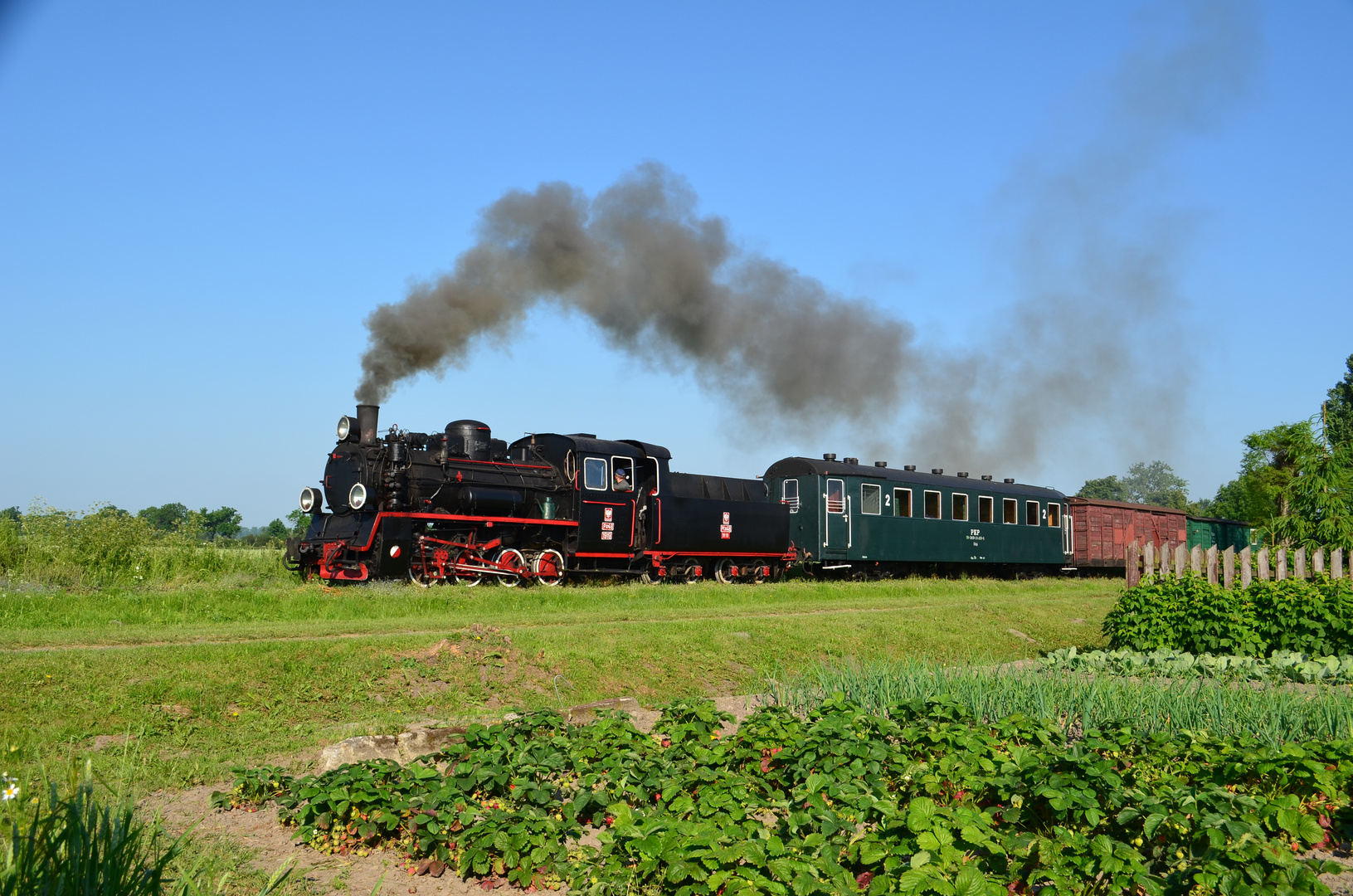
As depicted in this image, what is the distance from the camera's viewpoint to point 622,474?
71.1 feet

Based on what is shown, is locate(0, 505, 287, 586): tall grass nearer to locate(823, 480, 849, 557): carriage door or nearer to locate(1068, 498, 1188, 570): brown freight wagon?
locate(823, 480, 849, 557): carriage door

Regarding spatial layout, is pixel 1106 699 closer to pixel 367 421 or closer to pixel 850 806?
pixel 850 806

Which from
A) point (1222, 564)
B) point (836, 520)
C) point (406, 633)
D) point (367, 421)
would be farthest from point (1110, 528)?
point (406, 633)

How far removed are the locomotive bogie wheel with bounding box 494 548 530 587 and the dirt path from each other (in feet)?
17.5

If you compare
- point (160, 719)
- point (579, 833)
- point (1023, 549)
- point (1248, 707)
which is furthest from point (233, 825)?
point (1023, 549)

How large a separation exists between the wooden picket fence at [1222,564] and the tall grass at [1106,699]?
332 cm

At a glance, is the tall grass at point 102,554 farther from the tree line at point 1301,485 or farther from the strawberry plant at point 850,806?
the tree line at point 1301,485

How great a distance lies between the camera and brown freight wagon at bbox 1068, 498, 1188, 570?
109 feet

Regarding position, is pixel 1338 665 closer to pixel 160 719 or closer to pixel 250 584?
pixel 160 719

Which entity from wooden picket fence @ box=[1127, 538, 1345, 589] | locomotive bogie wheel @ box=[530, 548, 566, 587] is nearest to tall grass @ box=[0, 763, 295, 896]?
wooden picket fence @ box=[1127, 538, 1345, 589]

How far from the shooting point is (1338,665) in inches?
362

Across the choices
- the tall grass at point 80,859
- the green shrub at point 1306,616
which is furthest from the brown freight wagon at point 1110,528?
the tall grass at point 80,859

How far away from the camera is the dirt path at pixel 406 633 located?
10.3 metres

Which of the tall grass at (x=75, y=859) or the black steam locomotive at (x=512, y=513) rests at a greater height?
the black steam locomotive at (x=512, y=513)
